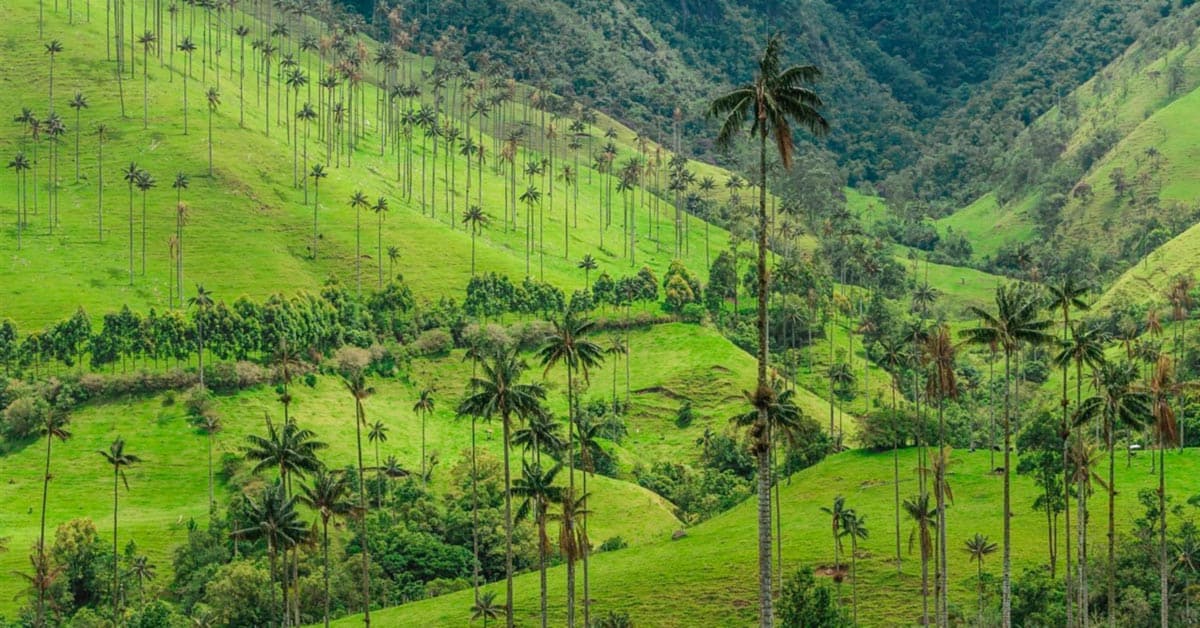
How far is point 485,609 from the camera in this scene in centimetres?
11200

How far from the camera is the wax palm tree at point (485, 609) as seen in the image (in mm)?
113125

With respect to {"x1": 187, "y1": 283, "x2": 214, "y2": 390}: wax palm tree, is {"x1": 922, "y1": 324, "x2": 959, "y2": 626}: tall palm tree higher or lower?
lower

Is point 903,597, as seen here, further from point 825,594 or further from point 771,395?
point 771,395

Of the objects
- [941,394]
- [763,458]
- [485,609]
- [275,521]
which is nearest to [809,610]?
[941,394]

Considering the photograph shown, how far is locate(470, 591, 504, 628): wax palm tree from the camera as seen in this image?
113 m

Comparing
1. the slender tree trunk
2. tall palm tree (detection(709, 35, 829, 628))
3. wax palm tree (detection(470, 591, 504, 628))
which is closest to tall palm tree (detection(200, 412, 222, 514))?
wax palm tree (detection(470, 591, 504, 628))

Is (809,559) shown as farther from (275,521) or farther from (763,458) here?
(763,458)

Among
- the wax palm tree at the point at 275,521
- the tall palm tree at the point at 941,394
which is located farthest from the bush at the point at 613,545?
the wax palm tree at the point at 275,521

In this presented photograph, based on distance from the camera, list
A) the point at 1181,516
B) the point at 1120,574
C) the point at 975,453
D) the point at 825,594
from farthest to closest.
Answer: the point at 975,453
the point at 1181,516
the point at 1120,574
the point at 825,594

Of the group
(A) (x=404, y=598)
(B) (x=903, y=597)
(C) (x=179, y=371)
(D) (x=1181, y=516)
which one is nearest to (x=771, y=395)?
(B) (x=903, y=597)

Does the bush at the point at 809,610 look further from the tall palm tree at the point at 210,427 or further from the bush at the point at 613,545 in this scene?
the tall palm tree at the point at 210,427

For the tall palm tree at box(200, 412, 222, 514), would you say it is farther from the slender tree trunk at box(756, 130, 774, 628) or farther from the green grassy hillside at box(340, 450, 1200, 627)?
the slender tree trunk at box(756, 130, 774, 628)

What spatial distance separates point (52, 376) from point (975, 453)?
133170mm

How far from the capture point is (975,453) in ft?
541
